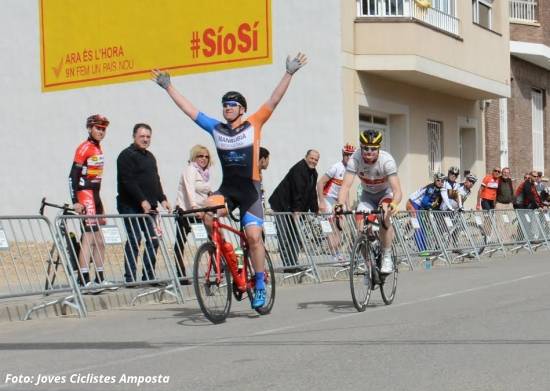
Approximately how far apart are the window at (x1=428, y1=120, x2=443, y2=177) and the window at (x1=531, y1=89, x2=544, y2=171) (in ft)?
21.9

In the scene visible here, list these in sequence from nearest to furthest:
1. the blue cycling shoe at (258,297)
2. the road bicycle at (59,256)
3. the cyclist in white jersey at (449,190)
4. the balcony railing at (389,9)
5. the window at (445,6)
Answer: the blue cycling shoe at (258,297) < the road bicycle at (59,256) < the cyclist in white jersey at (449,190) < the balcony railing at (389,9) < the window at (445,6)

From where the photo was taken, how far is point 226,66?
24.1 metres

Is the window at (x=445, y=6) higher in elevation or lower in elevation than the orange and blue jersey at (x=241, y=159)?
higher

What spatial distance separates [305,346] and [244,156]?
7.92 feet

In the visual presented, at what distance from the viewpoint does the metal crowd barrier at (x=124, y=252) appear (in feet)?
40.8

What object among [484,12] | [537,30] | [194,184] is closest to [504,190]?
[484,12]

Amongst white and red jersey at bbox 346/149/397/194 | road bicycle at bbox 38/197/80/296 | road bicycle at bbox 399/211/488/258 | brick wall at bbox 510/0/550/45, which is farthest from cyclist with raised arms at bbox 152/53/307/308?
brick wall at bbox 510/0/550/45

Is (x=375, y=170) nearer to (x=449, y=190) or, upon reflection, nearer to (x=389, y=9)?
(x=449, y=190)

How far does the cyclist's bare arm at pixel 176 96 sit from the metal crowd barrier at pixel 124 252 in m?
2.24

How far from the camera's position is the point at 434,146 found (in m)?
28.0

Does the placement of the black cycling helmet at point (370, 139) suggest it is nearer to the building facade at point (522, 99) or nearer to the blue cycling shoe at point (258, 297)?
the blue cycling shoe at point (258, 297)

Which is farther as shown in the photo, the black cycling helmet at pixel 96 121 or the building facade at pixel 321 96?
the building facade at pixel 321 96

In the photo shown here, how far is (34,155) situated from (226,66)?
6071mm

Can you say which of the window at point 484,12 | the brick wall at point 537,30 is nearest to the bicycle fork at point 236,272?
the window at point 484,12
